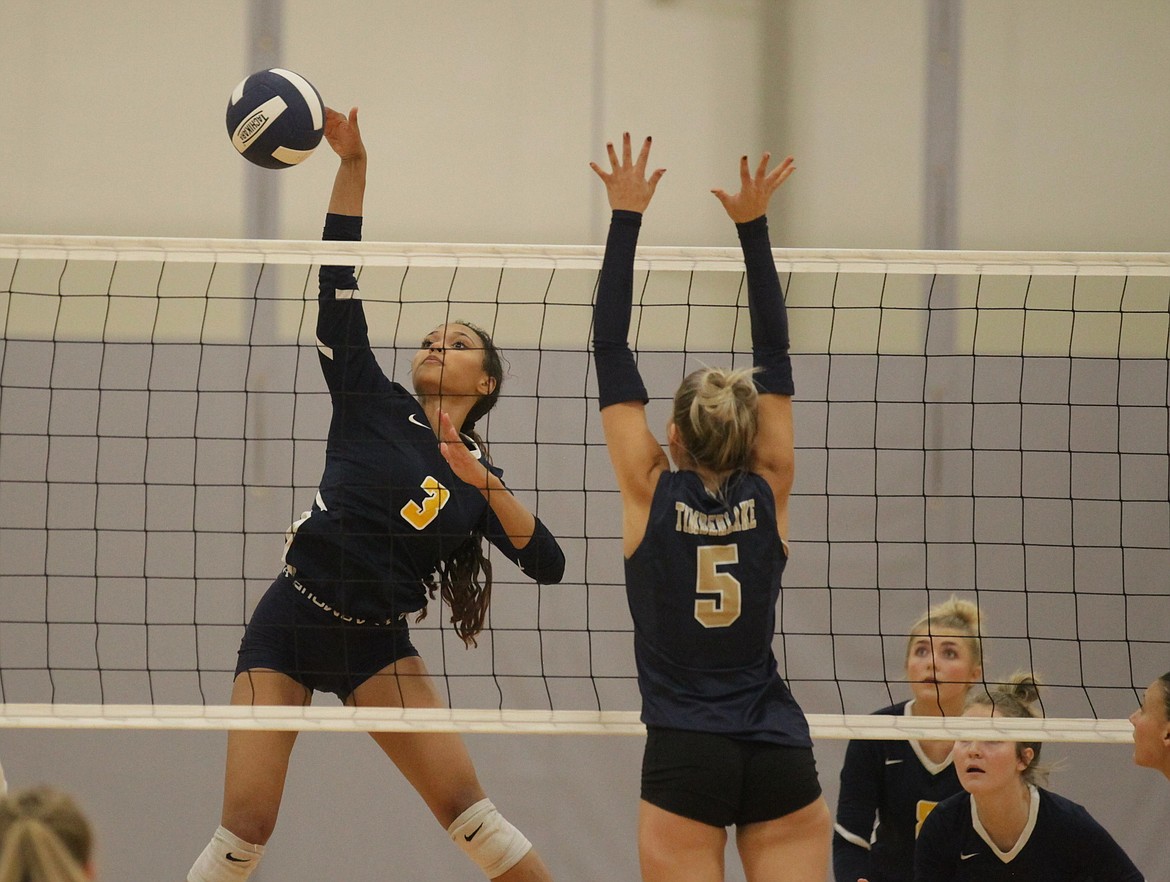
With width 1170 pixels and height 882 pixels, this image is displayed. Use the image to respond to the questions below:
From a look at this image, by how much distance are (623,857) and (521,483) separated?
1629 mm

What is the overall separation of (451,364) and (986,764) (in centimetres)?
188

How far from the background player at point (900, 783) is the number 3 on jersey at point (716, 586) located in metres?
1.56

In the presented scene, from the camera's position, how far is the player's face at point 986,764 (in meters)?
3.79

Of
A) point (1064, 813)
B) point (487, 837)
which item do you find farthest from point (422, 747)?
point (1064, 813)

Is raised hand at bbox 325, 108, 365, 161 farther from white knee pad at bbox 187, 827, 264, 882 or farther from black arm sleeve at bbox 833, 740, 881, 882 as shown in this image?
black arm sleeve at bbox 833, 740, 881, 882

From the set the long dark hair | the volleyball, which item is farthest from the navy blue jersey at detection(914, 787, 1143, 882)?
the volleyball

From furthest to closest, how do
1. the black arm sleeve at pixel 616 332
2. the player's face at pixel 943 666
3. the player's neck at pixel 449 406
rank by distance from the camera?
1. the player's face at pixel 943 666
2. the player's neck at pixel 449 406
3. the black arm sleeve at pixel 616 332

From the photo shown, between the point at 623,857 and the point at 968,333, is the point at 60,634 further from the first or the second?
the point at 968,333

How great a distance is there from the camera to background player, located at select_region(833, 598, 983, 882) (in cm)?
421

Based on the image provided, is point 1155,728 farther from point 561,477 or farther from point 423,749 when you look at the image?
point 561,477

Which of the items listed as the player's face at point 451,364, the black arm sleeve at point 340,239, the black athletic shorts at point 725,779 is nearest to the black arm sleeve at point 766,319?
the black athletic shorts at point 725,779

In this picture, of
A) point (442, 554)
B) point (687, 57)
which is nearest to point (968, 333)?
point (687, 57)

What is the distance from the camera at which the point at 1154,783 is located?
5816 mm

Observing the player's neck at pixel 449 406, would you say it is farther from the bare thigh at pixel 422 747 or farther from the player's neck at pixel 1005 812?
the player's neck at pixel 1005 812
